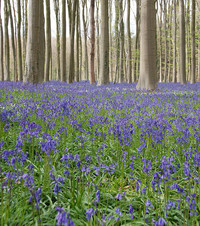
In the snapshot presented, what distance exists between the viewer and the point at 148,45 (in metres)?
9.88

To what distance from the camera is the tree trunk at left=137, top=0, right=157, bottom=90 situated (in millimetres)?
9852

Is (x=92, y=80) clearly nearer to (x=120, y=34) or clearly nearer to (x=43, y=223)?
(x=120, y=34)

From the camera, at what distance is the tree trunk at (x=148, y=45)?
9.85 metres

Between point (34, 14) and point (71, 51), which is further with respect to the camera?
point (71, 51)

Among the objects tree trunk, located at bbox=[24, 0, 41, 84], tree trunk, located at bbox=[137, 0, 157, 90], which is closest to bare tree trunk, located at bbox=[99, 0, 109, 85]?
Result: tree trunk, located at bbox=[137, 0, 157, 90]

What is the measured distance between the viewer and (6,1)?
69.9ft

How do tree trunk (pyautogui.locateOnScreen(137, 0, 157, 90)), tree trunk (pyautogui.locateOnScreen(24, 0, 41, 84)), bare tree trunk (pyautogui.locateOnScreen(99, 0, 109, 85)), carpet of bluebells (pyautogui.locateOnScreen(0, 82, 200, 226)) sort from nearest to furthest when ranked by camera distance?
carpet of bluebells (pyautogui.locateOnScreen(0, 82, 200, 226))
tree trunk (pyautogui.locateOnScreen(24, 0, 41, 84))
tree trunk (pyautogui.locateOnScreen(137, 0, 157, 90))
bare tree trunk (pyautogui.locateOnScreen(99, 0, 109, 85))

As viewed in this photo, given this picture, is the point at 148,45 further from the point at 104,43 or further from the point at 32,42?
the point at 32,42

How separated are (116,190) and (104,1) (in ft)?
44.3

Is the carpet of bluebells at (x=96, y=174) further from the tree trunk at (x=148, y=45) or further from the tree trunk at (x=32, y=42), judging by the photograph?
the tree trunk at (x=32, y=42)

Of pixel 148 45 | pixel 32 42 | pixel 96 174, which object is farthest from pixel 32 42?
pixel 96 174

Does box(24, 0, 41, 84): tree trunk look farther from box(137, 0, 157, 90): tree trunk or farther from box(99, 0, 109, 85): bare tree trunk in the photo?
box(99, 0, 109, 85): bare tree trunk

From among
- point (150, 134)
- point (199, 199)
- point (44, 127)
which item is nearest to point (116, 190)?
point (199, 199)

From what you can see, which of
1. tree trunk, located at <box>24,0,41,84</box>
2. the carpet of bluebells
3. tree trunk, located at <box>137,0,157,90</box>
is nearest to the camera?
the carpet of bluebells
